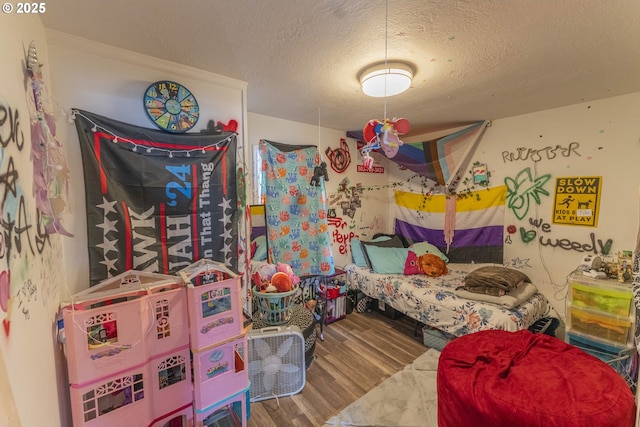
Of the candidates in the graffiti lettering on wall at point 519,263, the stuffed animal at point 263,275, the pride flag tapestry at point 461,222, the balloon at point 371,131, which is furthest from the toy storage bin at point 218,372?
the graffiti lettering on wall at point 519,263

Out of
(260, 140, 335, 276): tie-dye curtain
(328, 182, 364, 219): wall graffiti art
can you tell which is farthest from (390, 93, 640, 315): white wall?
(260, 140, 335, 276): tie-dye curtain

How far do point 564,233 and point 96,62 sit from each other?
149 inches

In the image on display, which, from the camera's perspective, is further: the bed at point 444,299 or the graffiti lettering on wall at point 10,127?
the bed at point 444,299

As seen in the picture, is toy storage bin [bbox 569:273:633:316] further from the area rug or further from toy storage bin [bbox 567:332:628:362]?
the area rug

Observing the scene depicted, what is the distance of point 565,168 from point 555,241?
2.27 ft

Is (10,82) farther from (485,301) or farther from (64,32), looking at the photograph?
(485,301)

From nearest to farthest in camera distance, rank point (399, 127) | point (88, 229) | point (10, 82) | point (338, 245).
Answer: point (10, 82), point (88, 229), point (399, 127), point (338, 245)

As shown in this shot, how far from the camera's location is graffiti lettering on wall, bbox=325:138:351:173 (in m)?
3.36

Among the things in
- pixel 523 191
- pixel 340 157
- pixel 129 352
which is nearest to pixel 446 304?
pixel 523 191

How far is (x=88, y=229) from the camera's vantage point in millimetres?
1428

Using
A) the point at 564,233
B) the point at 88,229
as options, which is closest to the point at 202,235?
the point at 88,229

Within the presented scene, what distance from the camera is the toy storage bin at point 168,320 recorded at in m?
1.36

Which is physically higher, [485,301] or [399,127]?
[399,127]

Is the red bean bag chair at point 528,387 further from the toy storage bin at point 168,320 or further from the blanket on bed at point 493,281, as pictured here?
the toy storage bin at point 168,320
